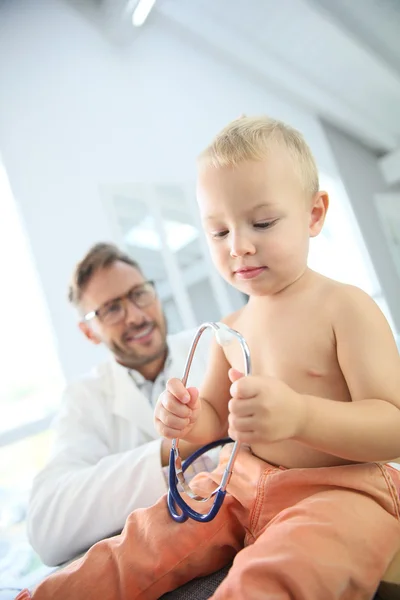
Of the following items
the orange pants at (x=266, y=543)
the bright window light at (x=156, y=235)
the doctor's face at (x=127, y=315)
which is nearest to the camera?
the orange pants at (x=266, y=543)

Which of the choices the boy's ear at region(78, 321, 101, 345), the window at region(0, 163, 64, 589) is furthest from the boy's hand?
the window at region(0, 163, 64, 589)

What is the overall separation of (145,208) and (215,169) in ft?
4.65

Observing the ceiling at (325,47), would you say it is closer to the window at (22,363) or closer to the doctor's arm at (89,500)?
the window at (22,363)

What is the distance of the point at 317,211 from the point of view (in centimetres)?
51

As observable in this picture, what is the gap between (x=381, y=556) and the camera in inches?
15.4

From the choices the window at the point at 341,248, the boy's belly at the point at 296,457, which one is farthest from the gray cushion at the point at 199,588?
the window at the point at 341,248

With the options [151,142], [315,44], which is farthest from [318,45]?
[151,142]

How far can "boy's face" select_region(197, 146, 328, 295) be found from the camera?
0.44m

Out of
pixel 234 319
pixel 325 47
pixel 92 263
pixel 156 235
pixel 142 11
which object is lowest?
pixel 234 319

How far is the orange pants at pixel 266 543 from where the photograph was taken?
35cm

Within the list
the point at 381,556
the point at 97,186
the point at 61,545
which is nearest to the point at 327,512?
the point at 381,556

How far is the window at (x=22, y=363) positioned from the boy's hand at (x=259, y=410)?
1.09 metres

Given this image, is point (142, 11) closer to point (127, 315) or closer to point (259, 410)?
point (127, 315)

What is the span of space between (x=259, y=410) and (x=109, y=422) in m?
0.67
